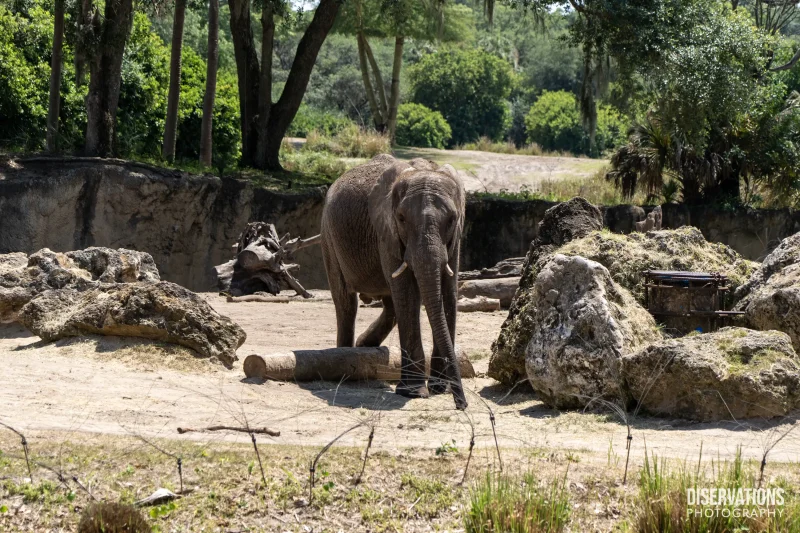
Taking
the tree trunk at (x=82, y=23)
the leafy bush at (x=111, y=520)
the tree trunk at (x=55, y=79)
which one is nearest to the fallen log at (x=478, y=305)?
the tree trunk at (x=82, y=23)

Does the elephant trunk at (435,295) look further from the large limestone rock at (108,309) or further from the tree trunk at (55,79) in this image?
the tree trunk at (55,79)

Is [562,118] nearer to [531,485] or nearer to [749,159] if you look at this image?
[749,159]

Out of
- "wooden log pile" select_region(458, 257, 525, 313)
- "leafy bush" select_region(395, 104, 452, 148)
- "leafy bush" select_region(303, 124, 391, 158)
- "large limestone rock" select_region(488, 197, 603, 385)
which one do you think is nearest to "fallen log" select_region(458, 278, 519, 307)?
"wooden log pile" select_region(458, 257, 525, 313)

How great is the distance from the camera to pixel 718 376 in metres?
8.28

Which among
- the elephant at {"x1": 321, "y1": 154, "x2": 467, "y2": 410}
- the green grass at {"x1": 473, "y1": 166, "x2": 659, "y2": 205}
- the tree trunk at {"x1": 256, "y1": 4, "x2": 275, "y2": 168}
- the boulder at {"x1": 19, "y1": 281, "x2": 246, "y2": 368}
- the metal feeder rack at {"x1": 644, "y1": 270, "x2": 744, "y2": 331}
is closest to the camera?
the elephant at {"x1": 321, "y1": 154, "x2": 467, "y2": 410}

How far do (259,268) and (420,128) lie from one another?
34.5m

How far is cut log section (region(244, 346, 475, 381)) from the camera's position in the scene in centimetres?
1019

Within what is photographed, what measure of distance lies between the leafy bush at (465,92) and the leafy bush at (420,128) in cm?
780

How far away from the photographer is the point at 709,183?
85.6ft

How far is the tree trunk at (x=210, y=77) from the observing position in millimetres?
23125

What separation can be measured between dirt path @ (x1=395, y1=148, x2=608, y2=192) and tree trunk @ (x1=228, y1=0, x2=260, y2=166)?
8.10 meters

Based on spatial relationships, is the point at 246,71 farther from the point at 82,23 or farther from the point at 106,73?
the point at 82,23

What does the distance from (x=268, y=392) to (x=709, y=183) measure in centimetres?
1859

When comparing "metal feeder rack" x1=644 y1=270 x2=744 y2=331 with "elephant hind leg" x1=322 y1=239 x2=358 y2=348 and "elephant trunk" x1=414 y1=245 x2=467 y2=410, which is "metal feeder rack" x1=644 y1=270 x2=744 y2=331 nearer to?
"elephant trunk" x1=414 y1=245 x2=467 y2=410
